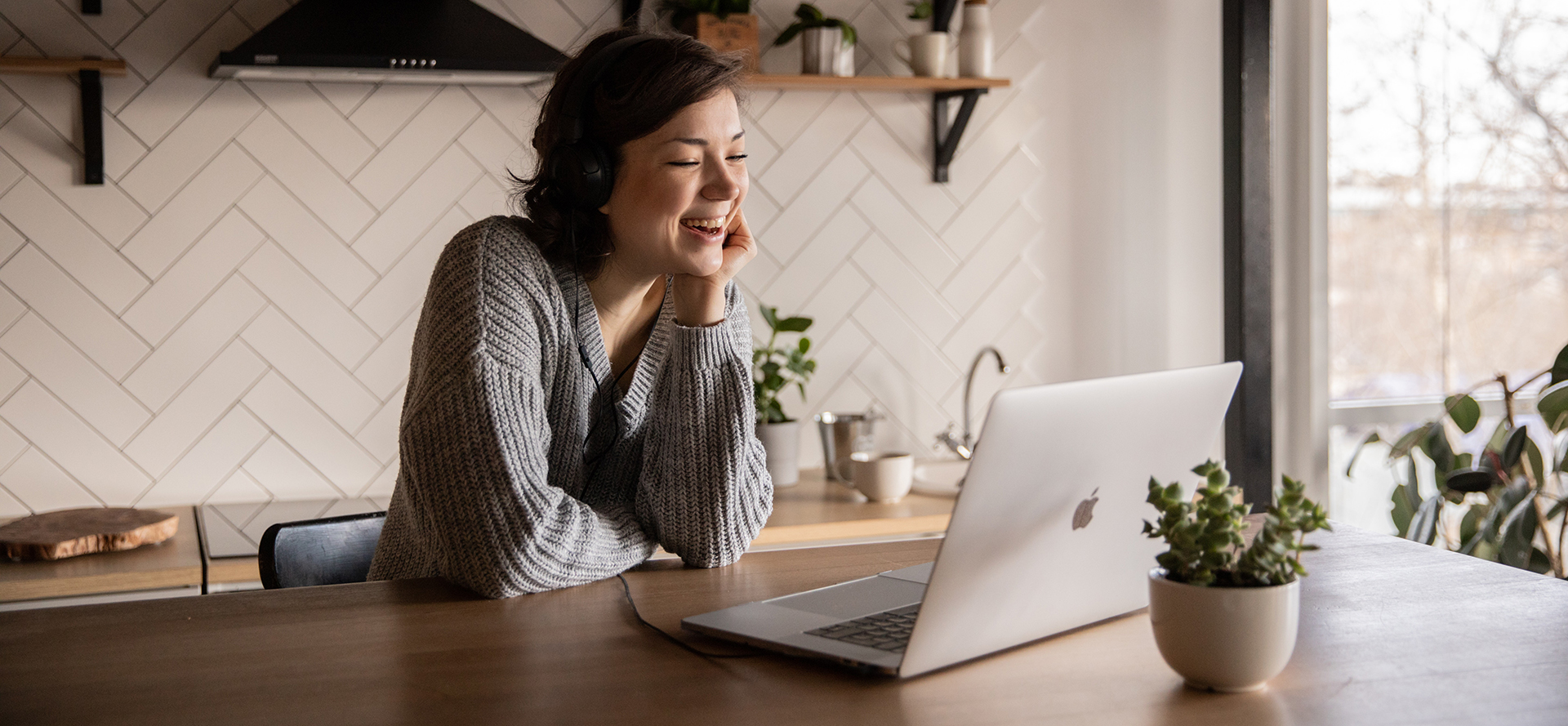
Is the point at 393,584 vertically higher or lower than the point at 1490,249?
lower

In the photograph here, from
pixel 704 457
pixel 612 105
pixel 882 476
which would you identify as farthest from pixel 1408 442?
pixel 612 105

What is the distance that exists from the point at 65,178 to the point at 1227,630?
7.36 ft

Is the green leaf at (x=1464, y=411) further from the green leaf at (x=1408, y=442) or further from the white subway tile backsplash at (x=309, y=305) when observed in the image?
the white subway tile backsplash at (x=309, y=305)

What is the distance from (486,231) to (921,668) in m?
0.74

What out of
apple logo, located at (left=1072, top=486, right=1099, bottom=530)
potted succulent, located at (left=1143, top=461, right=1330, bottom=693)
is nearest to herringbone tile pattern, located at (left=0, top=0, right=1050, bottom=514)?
apple logo, located at (left=1072, top=486, right=1099, bottom=530)

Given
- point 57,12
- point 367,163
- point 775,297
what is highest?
point 57,12

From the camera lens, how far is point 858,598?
1.02 m

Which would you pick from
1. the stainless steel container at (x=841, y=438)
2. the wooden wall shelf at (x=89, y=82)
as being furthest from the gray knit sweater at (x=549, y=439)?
the wooden wall shelf at (x=89, y=82)

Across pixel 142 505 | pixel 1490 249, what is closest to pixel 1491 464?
pixel 1490 249

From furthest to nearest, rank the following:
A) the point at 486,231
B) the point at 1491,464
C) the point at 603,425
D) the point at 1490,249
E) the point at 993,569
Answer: the point at 1490,249, the point at 1491,464, the point at 603,425, the point at 486,231, the point at 993,569

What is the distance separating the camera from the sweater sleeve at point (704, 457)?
125cm

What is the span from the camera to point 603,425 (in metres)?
1.44

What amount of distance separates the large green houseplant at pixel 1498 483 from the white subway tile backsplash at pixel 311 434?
6.55 feet

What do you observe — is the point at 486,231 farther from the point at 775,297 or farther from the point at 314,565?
the point at 775,297
